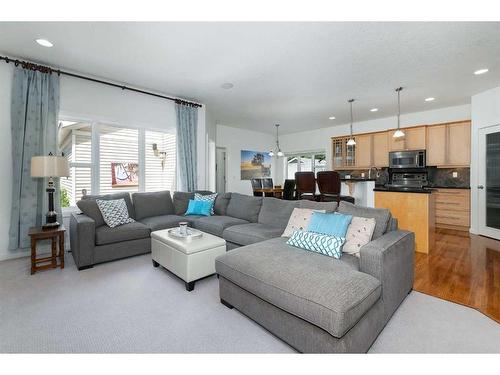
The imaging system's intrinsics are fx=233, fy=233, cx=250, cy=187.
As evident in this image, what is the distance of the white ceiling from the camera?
7.88 feet

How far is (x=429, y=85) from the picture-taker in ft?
12.7

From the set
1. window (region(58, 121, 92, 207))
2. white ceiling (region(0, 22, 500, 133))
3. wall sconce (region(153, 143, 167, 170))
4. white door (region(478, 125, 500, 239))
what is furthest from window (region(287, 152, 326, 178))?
window (region(58, 121, 92, 207))

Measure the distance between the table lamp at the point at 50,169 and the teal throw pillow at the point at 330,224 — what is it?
3060 mm

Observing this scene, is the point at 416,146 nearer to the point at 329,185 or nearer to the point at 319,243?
the point at 329,185

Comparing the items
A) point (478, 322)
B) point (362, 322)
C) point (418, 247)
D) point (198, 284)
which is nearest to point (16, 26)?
point (198, 284)

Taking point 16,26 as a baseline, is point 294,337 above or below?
below

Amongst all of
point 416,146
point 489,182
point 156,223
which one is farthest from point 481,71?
point 156,223

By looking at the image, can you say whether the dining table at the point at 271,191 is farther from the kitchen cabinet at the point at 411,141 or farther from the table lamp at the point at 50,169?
the table lamp at the point at 50,169

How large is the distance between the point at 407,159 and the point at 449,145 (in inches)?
31.1

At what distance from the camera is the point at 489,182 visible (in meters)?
4.12

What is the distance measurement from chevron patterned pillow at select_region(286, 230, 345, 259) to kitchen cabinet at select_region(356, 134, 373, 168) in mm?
4968

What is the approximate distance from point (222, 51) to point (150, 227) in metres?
2.52

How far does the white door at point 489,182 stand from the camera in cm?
399
